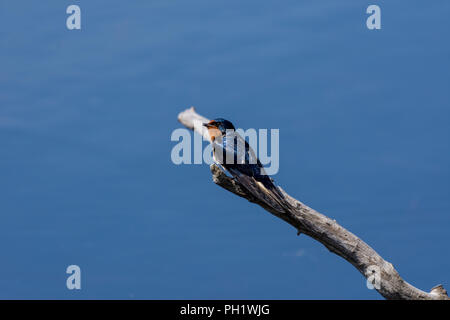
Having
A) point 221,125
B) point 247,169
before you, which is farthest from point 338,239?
point 221,125

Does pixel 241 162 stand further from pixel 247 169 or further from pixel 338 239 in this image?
pixel 338 239

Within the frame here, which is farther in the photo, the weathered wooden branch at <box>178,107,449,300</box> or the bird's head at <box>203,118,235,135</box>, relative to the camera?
the bird's head at <box>203,118,235,135</box>

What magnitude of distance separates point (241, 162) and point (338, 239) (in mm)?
672

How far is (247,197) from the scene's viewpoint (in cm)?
336

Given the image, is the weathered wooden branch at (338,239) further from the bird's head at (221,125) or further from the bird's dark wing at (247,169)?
the bird's head at (221,125)

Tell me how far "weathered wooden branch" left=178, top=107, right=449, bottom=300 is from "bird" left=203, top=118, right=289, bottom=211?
1.9 inches

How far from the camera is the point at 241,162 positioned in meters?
3.42

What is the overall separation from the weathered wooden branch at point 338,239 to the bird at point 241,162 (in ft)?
0.15

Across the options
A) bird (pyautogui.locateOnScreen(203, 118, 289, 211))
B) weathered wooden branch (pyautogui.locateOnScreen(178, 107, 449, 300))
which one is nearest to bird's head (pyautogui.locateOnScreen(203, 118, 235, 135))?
bird (pyautogui.locateOnScreen(203, 118, 289, 211))

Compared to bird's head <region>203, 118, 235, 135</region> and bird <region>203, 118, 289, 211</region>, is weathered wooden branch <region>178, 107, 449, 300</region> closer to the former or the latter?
bird <region>203, 118, 289, 211</region>

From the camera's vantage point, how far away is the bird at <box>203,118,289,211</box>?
327cm
